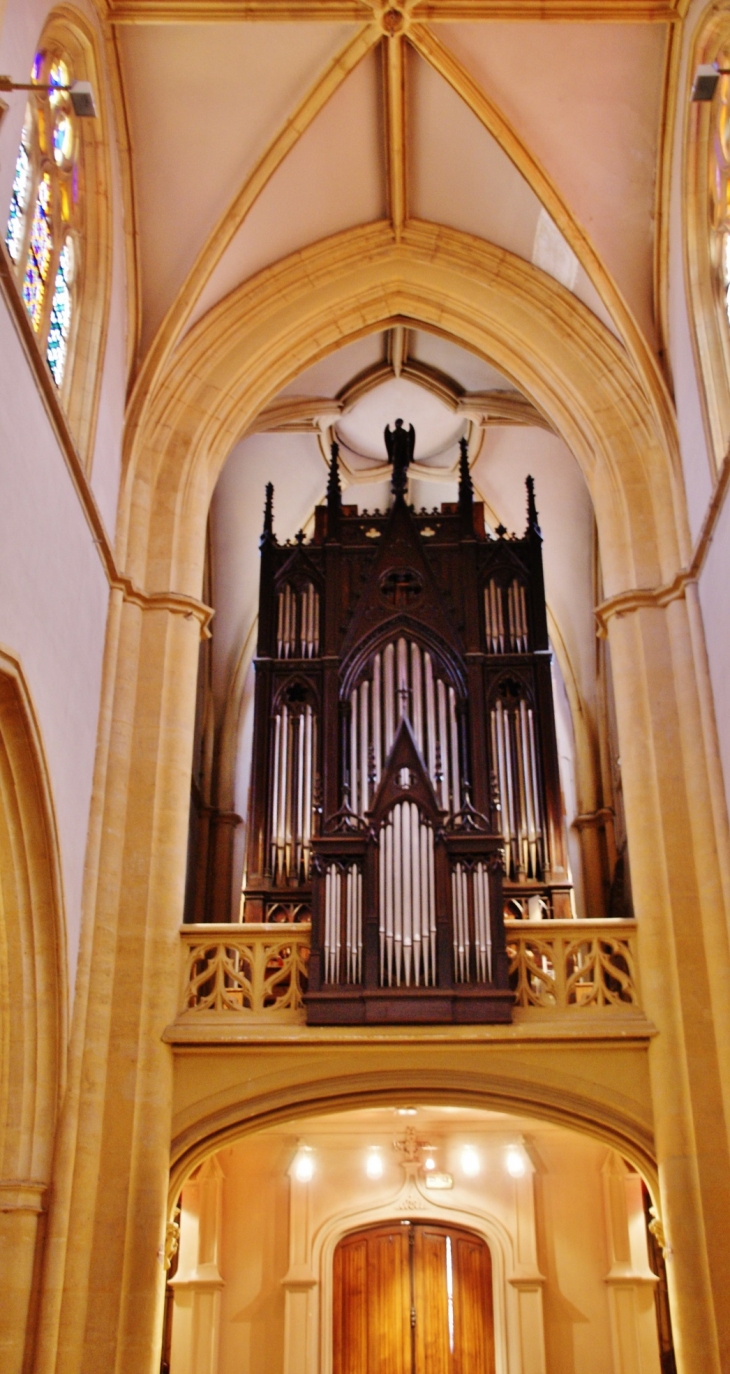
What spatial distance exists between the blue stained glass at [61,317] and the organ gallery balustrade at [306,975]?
14.8 ft

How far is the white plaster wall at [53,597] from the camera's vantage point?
7.56 meters

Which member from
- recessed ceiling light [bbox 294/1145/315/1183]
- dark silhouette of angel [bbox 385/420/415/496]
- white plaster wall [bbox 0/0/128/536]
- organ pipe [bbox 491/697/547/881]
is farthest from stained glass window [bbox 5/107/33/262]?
recessed ceiling light [bbox 294/1145/315/1183]

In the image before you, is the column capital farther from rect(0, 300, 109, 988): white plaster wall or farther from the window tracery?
rect(0, 300, 109, 988): white plaster wall

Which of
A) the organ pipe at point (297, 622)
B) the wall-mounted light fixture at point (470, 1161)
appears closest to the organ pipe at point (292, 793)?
the organ pipe at point (297, 622)

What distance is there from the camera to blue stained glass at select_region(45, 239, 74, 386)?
9.56m

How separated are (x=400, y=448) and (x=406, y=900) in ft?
21.1

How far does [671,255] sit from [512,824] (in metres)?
5.31

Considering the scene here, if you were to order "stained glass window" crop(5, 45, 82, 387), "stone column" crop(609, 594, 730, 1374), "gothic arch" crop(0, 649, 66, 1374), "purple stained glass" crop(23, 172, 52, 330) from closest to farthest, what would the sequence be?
"gothic arch" crop(0, 649, 66, 1374) → "stone column" crop(609, 594, 730, 1374) → "stained glass window" crop(5, 45, 82, 387) → "purple stained glass" crop(23, 172, 52, 330)

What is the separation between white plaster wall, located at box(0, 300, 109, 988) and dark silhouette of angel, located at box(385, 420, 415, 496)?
14.9ft

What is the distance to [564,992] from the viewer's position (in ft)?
32.1

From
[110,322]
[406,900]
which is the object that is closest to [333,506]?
[110,322]

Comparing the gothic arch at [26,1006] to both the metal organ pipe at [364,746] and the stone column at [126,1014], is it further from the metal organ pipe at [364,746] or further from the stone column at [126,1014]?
the metal organ pipe at [364,746]

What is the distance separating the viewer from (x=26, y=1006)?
8555 mm

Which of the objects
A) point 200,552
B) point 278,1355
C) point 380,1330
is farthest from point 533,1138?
point 200,552
